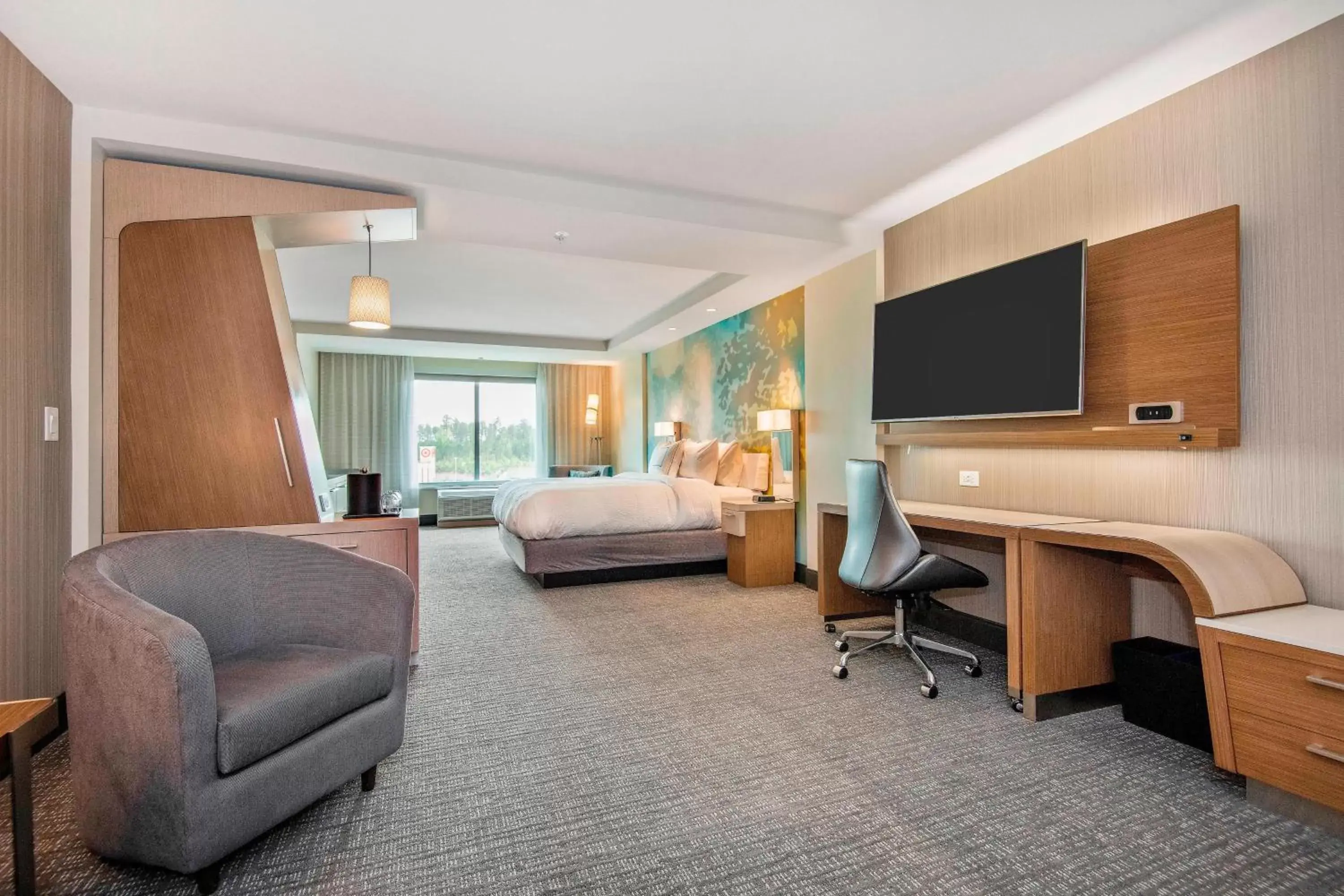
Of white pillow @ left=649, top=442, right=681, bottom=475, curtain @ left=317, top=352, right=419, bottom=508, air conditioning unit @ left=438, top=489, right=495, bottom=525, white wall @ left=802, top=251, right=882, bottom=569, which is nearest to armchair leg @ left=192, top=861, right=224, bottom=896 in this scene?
white wall @ left=802, top=251, right=882, bottom=569

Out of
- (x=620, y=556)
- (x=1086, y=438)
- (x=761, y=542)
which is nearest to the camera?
(x=1086, y=438)

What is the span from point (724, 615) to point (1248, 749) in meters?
2.59

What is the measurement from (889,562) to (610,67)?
2.35 metres

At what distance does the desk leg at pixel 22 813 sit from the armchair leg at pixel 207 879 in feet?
0.97

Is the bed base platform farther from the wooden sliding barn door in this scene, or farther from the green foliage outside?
the green foliage outside

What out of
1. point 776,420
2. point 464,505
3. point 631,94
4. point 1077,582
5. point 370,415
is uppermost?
point 631,94

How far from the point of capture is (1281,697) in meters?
1.80

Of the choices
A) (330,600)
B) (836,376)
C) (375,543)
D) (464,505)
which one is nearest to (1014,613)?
(836,376)

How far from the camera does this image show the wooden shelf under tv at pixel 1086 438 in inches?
92.3

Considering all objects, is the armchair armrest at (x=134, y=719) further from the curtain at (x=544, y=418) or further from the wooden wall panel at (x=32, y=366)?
the curtain at (x=544, y=418)

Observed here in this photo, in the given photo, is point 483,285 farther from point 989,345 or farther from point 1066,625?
point 1066,625

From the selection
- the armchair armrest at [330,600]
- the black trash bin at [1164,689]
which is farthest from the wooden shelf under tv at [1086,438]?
the armchair armrest at [330,600]

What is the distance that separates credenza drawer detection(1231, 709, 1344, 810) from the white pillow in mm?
4805

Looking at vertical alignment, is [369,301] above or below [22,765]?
above
